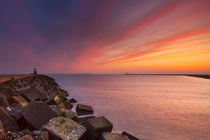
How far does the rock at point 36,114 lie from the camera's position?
3.16 m

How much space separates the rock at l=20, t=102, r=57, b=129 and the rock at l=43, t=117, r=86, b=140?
0.66 m

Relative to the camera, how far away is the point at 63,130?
8.87ft

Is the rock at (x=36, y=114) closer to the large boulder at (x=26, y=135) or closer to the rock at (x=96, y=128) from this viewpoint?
the large boulder at (x=26, y=135)

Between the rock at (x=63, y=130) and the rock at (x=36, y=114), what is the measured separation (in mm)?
662

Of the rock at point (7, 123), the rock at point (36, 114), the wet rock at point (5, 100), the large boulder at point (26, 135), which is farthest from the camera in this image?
the wet rock at point (5, 100)

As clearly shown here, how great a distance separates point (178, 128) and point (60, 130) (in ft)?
19.6

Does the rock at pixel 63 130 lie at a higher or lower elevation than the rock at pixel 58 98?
higher

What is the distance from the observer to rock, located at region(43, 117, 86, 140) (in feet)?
8.33

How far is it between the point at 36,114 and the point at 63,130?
1.24 meters

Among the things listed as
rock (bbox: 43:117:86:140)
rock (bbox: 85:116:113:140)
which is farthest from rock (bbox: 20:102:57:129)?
rock (bbox: 85:116:113:140)

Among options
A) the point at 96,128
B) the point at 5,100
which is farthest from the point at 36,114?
the point at 5,100

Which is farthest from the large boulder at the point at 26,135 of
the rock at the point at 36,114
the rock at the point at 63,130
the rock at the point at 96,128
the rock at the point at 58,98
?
the rock at the point at 58,98

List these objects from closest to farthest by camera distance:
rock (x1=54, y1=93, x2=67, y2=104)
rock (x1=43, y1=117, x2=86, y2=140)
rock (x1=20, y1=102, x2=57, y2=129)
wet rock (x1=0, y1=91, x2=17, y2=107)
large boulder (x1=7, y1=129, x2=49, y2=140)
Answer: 1. large boulder (x1=7, y1=129, x2=49, y2=140)
2. rock (x1=43, y1=117, x2=86, y2=140)
3. rock (x1=20, y1=102, x2=57, y2=129)
4. wet rock (x1=0, y1=91, x2=17, y2=107)
5. rock (x1=54, y1=93, x2=67, y2=104)

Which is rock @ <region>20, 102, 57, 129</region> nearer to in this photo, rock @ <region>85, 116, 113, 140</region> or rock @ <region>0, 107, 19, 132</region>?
rock @ <region>0, 107, 19, 132</region>
